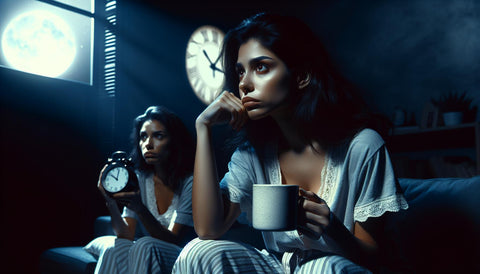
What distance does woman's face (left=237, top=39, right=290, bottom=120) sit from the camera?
118 cm

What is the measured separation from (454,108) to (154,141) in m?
2.32

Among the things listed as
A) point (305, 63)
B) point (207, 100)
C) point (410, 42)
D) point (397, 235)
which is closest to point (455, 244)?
point (397, 235)

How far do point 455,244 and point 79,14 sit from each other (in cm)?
321

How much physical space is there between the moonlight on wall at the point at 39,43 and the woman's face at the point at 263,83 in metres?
2.39

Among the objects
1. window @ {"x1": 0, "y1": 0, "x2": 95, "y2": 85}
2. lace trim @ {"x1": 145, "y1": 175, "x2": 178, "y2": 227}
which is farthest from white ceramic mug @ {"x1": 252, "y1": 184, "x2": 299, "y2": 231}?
window @ {"x1": 0, "y1": 0, "x2": 95, "y2": 85}

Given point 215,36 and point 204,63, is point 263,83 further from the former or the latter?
point 215,36

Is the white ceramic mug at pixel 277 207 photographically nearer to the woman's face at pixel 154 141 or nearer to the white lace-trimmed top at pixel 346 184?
the white lace-trimmed top at pixel 346 184

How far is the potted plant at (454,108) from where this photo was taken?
117 inches

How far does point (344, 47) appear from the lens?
4074 mm

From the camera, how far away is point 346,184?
1.19 m

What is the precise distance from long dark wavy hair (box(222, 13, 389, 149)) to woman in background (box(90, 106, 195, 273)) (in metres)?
0.84

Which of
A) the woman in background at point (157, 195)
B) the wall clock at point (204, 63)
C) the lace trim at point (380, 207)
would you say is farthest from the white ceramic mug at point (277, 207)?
the wall clock at point (204, 63)

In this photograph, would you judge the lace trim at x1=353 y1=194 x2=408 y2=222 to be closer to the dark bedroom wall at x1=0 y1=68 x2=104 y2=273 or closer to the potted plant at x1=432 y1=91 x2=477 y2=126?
the potted plant at x1=432 y1=91 x2=477 y2=126

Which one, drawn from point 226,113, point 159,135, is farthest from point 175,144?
point 226,113
